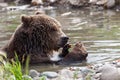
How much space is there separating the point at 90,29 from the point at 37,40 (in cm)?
388

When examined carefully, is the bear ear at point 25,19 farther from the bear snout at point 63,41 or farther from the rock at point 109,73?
the rock at point 109,73

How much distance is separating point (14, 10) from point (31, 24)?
32.6ft

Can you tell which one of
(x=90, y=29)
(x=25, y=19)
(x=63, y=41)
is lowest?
(x=90, y=29)

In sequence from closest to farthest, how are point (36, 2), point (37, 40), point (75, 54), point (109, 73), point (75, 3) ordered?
point (109, 73) → point (75, 54) → point (37, 40) → point (75, 3) → point (36, 2)

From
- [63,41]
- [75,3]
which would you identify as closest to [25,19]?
[63,41]

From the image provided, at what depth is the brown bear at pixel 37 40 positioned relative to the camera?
784cm

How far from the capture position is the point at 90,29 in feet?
38.2

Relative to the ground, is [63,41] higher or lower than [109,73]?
higher

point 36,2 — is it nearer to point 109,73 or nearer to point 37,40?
point 37,40

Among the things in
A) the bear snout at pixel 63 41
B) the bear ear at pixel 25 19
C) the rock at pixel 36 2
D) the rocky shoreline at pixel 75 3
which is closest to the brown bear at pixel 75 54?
the bear snout at pixel 63 41

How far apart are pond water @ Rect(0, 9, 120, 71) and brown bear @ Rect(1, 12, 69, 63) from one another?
10.6 inches

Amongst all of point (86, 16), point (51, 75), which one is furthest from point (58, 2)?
point (51, 75)

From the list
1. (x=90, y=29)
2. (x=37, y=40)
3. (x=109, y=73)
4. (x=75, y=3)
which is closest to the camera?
(x=109, y=73)

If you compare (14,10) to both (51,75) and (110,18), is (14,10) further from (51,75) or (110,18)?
(51,75)
